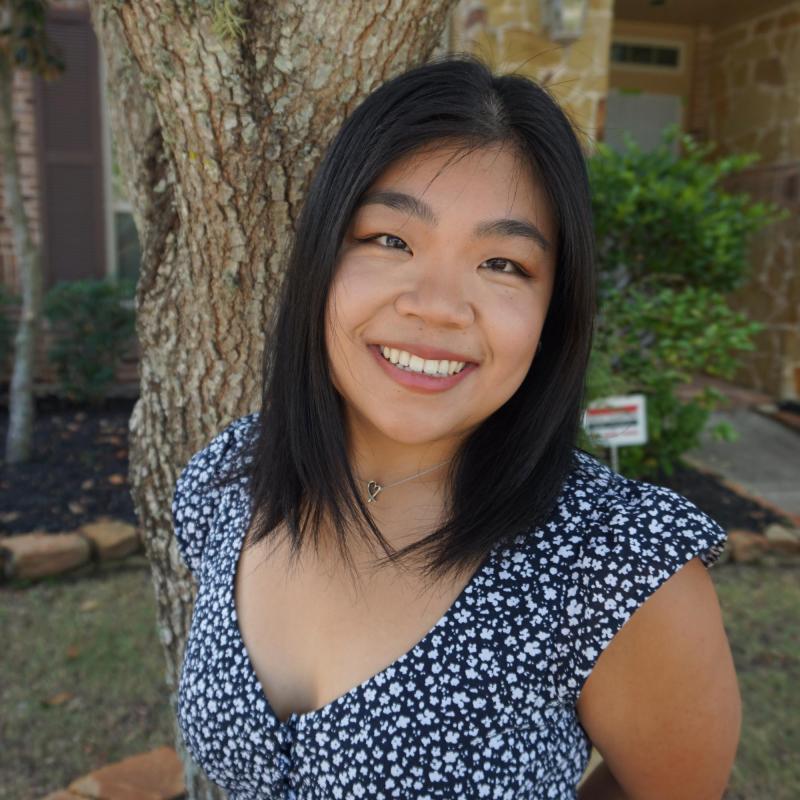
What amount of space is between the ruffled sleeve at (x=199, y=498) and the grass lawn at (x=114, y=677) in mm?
1717

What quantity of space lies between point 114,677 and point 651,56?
25.2 feet

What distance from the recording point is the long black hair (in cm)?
123

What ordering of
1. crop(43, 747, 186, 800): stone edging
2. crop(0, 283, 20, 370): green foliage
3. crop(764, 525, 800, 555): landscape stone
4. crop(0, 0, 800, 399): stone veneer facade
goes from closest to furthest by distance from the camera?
crop(43, 747, 186, 800): stone edging, crop(764, 525, 800, 555): landscape stone, crop(0, 0, 800, 399): stone veneer facade, crop(0, 283, 20, 370): green foliage

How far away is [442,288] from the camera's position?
1.19m

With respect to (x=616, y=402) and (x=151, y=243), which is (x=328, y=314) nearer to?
(x=151, y=243)

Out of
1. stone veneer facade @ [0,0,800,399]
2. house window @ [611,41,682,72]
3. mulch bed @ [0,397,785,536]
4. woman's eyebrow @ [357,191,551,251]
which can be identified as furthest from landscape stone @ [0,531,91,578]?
house window @ [611,41,682,72]

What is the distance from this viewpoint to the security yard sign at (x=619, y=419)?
3.98m

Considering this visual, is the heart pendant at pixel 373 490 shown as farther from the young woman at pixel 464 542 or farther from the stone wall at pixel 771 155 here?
the stone wall at pixel 771 155

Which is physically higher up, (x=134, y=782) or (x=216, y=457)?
(x=216, y=457)

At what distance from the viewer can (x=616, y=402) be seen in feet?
13.4

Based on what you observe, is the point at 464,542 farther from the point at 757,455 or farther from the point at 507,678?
the point at 757,455

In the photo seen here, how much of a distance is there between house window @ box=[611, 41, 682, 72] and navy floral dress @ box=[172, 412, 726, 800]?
8082 mm

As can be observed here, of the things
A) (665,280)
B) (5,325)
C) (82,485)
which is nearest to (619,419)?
(665,280)

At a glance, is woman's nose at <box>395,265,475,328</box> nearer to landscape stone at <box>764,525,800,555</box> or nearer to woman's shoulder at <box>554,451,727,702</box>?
woman's shoulder at <box>554,451,727,702</box>
